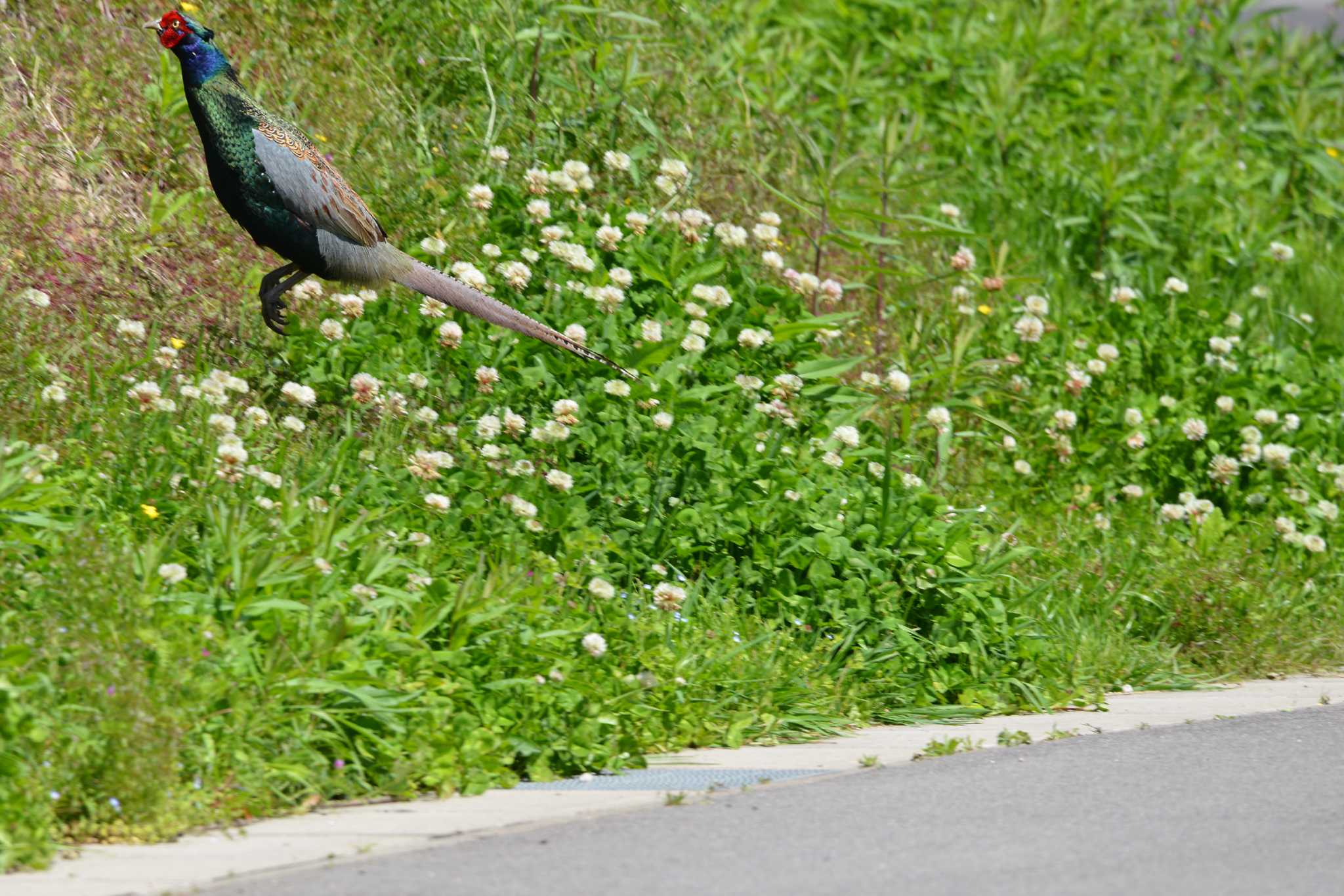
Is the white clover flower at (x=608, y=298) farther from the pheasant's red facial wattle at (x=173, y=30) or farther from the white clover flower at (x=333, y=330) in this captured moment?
the pheasant's red facial wattle at (x=173, y=30)

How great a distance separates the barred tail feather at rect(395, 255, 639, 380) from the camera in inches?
258

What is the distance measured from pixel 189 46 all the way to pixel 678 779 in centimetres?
337

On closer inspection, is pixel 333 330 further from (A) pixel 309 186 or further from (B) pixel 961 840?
(B) pixel 961 840

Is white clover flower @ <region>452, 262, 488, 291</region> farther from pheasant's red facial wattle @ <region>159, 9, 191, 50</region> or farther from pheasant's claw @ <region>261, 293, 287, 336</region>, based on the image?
pheasant's red facial wattle @ <region>159, 9, 191, 50</region>

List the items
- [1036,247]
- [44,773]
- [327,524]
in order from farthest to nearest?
[1036,247] < [327,524] < [44,773]

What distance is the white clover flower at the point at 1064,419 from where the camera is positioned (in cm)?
784

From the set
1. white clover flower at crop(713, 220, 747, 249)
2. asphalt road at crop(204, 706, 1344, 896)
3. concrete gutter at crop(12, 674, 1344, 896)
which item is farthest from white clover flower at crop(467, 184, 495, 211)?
asphalt road at crop(204, 706, 1344, 896)

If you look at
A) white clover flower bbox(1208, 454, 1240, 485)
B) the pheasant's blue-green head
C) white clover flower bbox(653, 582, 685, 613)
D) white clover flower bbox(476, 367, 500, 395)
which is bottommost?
white clover flower bbox(1208, 454, 1240, 485)

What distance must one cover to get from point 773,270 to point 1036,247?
266 centimetres

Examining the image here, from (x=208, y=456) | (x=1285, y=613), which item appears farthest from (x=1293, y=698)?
(x=208, y=456)

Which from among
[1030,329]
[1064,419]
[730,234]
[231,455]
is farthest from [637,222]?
[231,455]

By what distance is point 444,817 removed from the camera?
169 inches

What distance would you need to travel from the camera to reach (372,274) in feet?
21.7

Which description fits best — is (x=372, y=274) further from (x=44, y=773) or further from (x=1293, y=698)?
(x=1293, y=698)
